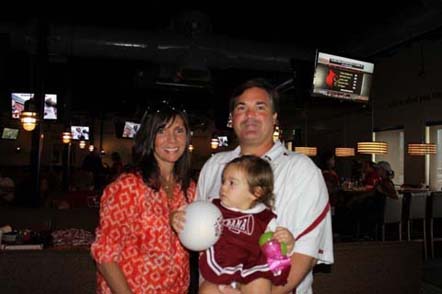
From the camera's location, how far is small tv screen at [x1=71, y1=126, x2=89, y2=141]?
1515cm

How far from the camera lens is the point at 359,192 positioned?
897cm

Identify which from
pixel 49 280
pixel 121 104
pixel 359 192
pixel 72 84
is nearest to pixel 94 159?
pixel 72 84

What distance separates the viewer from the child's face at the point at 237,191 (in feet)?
5.41

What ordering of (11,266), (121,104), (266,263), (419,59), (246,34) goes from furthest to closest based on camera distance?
1. (121,104)
2. (419,59)
3. (246,34)
4. (11,266)
5. (266,263)

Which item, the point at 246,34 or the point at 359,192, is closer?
the point at 246,34

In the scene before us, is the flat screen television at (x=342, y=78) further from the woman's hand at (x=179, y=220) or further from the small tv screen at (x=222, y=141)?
the small tv screen at (x=222, y=141)

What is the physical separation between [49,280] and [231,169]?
147cm

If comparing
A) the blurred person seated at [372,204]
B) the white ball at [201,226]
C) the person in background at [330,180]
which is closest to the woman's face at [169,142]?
the white ball at [201,226]

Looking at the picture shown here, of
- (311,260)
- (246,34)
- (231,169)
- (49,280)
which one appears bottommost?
(49,280)

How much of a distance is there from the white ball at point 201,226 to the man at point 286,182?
0.27 m

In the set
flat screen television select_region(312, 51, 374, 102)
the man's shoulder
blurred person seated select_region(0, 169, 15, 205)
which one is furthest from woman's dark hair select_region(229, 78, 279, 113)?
blurred person seated select_region(0, 169, 15, 205)

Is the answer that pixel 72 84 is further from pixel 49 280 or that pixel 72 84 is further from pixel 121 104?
pixel 49 280

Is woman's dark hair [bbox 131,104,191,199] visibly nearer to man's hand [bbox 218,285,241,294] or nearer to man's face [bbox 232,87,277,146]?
man's face [bbox 232,87,277,146]

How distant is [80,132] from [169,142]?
14222 mm
